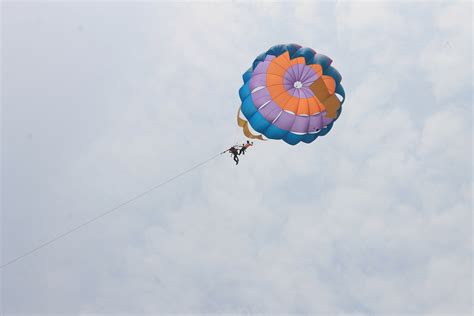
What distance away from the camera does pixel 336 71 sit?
31688mm

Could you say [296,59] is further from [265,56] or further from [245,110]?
[245,110]

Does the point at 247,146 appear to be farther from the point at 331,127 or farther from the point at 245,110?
the point at 331,127

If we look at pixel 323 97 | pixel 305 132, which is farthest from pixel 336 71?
pixel 305 132

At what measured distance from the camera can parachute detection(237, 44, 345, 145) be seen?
31719 mm

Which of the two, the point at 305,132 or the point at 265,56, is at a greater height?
the point at 265,56

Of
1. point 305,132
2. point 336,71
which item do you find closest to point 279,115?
point 305,132

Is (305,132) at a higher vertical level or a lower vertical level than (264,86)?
lower

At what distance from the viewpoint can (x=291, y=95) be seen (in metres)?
33.0

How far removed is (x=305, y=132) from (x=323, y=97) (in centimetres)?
237

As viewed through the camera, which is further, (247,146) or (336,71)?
(247,146)

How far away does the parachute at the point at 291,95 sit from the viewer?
31719 millimetres

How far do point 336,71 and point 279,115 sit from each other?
14.0 feet

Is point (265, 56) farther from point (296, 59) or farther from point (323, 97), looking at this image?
point (323, 97)

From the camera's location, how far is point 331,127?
32.8 m
